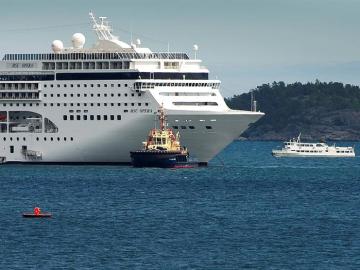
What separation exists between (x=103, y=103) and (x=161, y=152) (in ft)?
24.5

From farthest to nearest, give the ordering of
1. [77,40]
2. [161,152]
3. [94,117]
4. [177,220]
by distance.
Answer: [77,40] < [94,117] < [161,152] < [177,220]

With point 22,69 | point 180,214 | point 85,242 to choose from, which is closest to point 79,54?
point 22,69

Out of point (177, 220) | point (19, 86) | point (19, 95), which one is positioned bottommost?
point (177, 220)

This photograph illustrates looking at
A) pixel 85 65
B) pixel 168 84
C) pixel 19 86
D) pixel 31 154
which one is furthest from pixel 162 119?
pixel 19 86

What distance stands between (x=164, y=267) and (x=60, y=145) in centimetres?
6477

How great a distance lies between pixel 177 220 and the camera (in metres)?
87.7

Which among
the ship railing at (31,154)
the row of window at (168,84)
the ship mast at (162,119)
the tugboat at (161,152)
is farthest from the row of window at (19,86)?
the ship mast at (162,119)

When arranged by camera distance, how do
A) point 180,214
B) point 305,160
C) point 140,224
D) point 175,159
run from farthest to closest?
point 305,160, point 175,159, point 180,214, point 140,224

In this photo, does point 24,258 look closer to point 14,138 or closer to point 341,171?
point 14,138

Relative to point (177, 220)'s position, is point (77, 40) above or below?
above

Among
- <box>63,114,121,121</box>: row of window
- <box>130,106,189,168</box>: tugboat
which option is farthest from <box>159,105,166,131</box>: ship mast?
<box>63,114,121,121</box>: row of window

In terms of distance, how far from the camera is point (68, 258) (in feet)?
238

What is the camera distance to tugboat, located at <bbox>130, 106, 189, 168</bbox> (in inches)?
5039

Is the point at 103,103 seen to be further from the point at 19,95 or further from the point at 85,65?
the point at 19,95
